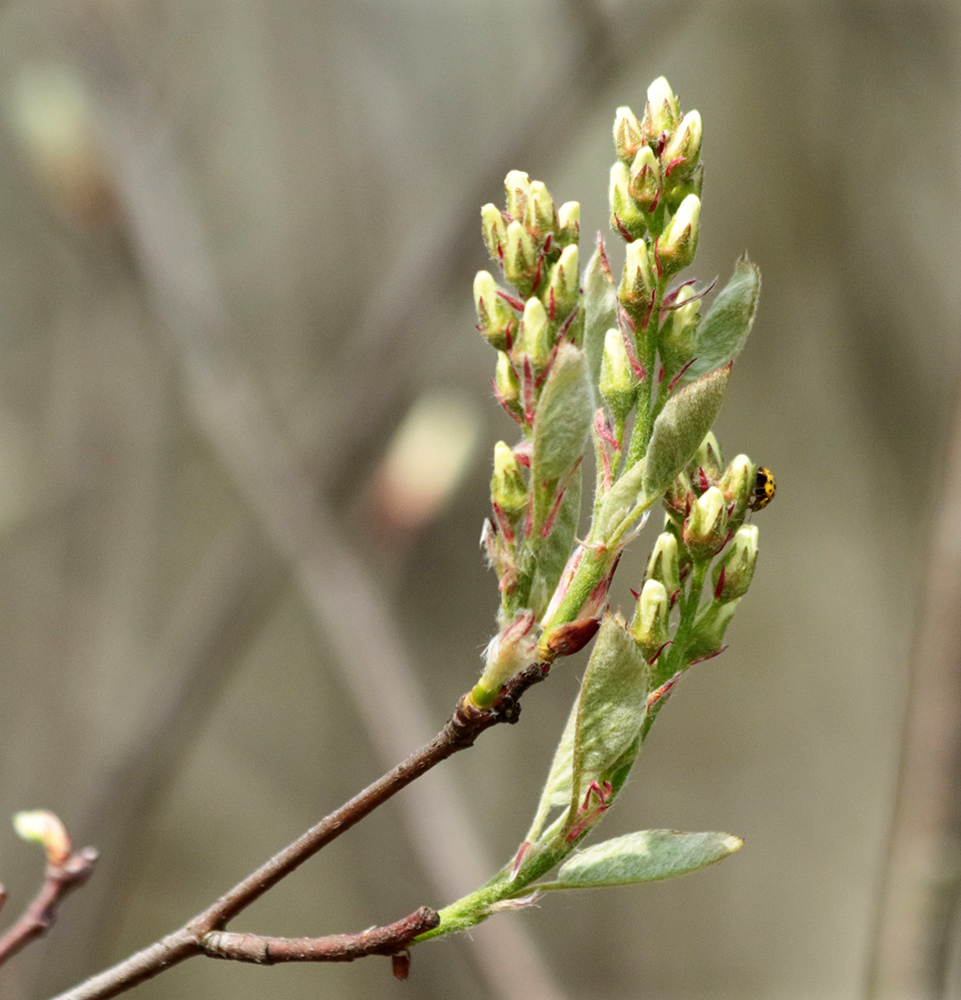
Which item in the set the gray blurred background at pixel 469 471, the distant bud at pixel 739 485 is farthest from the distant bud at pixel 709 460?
the gray blurred background at pixel 469 471

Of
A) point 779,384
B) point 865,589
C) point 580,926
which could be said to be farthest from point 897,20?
point 580,926

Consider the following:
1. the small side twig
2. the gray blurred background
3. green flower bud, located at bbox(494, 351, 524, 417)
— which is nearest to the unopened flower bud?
green flower bud, located at bbox(494, 351, 524, 417)

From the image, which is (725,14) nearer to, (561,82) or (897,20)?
(897,20)

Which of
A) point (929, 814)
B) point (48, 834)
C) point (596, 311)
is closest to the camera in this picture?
point (596, 311)

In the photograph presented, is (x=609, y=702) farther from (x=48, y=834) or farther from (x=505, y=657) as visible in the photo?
(x=48, y=834)

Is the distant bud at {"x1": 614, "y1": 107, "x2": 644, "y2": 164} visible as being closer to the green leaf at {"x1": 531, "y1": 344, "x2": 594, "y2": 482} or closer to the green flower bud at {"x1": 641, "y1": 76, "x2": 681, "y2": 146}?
the green flower bud at {"x1": 641, "y1": 76, "x2": 681, "y2": 146}

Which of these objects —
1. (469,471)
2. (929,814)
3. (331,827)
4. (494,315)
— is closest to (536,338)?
(494,315)

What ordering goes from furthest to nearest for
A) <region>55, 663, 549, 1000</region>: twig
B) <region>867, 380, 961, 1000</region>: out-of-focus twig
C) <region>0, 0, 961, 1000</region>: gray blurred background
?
<region>0, 0, 961, 1000</region>: gray blurred background → <region>867, 380, 961, 1000</region>: out-of-focus twig → <region>55, 663, 549, 1000</region>: twig

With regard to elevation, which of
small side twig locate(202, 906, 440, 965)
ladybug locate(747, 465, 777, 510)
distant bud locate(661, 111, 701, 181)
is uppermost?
distant bud locate(661, 111, 701, 181)
